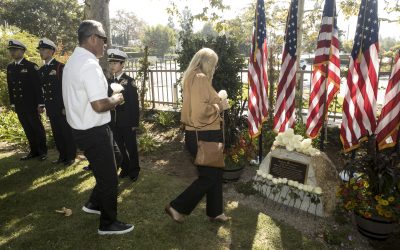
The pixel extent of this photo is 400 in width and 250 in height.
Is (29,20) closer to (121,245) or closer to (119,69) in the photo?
(119,69)

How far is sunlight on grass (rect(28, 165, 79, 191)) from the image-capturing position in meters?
5.55

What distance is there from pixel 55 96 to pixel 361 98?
5614 mm

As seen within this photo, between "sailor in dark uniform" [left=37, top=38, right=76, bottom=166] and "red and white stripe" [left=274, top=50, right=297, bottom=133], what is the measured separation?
4.28 metres

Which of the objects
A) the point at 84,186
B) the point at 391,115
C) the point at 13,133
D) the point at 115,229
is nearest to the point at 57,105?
the point at 84,186

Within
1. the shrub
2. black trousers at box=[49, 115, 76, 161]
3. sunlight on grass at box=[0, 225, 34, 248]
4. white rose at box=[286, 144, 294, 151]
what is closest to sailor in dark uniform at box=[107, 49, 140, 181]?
black trousers at box=[49, 115, 76, 161]

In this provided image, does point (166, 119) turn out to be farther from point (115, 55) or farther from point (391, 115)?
point (391, 115)

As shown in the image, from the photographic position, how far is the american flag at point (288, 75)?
17.9 feet

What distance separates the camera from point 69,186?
545cm

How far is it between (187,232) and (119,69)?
294 centimetres

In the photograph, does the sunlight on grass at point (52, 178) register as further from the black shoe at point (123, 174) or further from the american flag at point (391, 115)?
the american flag at point (391, 115)

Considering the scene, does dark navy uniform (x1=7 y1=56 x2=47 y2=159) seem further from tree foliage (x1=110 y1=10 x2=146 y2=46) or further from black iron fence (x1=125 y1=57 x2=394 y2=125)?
tree foliage (x1=110 y1=10 x2=146 y2=46)

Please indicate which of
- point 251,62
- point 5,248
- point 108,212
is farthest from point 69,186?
point 251,62

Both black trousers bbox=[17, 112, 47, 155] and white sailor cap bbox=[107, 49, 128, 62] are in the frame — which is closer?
white sailor cap bbox=[107, 49, 128, 62]

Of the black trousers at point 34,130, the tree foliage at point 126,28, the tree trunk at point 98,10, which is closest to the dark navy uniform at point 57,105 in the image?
the black trousers at point 34,130
